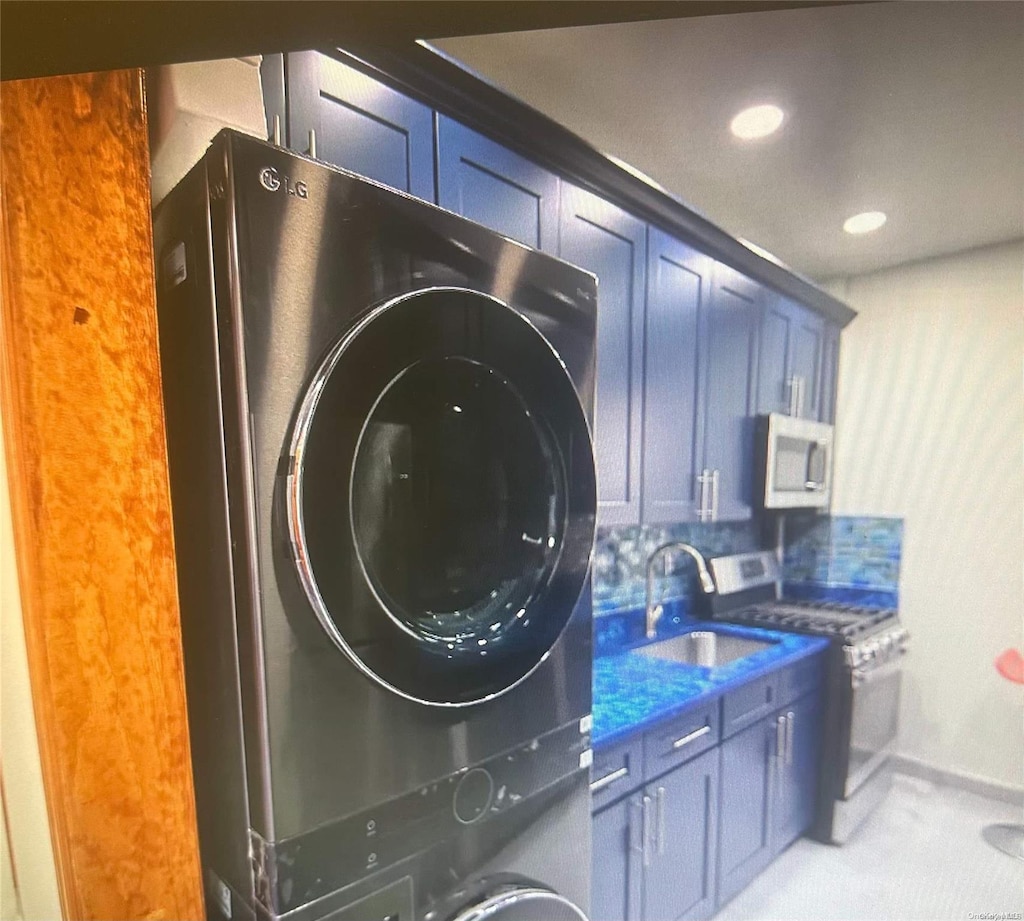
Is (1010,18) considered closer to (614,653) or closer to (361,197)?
(361,197)

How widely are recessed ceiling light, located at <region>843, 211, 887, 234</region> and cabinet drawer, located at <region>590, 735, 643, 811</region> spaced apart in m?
1.44

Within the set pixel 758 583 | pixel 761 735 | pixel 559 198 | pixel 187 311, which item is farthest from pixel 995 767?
pixel 187 311

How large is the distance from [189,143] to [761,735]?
Result: 1.99 m

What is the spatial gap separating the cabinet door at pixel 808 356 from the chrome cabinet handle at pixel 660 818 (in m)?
1.65

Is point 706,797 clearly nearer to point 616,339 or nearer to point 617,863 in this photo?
point 617,863

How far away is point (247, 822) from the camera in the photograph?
22.5 inches

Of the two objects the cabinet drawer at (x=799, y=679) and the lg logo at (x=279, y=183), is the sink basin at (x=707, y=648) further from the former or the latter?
the lg logo at (x=279, y=183)

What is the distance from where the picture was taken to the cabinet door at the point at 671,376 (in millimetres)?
1629

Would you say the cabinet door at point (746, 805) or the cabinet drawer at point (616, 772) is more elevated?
the cabinet drawer at point (616, 772)

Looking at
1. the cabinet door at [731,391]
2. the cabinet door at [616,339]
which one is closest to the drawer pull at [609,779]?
the cabinet door at [616,339]

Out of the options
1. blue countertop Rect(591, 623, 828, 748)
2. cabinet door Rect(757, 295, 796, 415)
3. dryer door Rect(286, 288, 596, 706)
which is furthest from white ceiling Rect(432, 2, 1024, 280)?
blue countertop Rect(591, 623, 828, 748)

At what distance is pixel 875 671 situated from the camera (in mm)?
1949

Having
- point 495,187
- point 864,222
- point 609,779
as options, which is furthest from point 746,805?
point 495,187

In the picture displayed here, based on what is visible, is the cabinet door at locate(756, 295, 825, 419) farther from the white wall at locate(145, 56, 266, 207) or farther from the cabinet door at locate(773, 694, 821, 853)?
the white wall at locate(145, 56, 266, 207)
